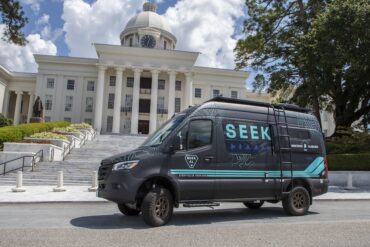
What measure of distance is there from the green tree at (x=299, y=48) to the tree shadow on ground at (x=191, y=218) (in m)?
13.3

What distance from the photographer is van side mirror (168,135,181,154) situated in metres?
7.86

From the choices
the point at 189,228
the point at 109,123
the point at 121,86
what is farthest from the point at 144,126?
the point at 189,228

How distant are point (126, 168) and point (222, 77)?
57.4 m

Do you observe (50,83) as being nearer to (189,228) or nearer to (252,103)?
(252,103)

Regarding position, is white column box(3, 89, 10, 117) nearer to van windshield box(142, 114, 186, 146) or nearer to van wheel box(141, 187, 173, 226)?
van windshield box(142, 114, 186, 146)

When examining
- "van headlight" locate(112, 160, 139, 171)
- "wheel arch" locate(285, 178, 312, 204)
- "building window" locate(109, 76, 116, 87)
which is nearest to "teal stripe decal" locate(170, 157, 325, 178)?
"wheel arch" locate(285, 178, 312, 204)

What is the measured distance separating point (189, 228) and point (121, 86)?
50.4 m

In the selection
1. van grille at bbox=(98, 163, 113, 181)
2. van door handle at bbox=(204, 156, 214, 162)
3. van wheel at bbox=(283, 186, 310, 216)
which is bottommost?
van wheel at bbox=(283, 186, 310, 216)

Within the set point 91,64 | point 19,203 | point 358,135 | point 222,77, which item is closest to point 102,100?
point 91,64

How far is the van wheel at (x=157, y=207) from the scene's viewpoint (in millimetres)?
7410

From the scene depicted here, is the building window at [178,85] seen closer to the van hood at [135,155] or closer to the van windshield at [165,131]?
the van windshield at [165,131]

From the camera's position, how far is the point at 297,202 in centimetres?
955

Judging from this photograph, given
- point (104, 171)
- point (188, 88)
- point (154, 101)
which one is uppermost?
point (188, 88)

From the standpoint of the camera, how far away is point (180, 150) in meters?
8.00
